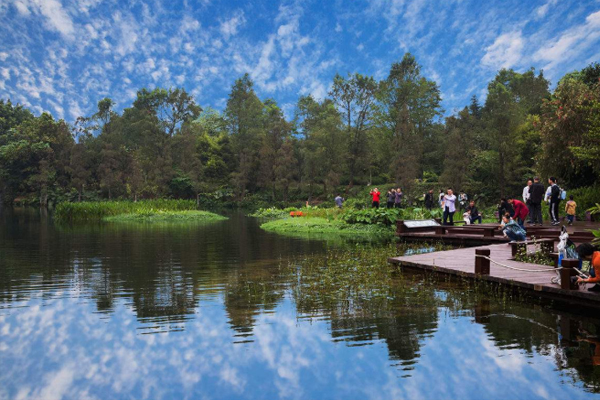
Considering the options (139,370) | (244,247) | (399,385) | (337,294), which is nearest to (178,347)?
(139,370)

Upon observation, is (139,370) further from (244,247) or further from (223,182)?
(223,182)

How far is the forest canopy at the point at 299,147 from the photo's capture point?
38562 millimetres

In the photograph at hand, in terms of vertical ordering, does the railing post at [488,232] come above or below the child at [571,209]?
below

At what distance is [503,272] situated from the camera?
10.2 meters

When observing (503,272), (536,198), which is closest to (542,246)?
(503,272)

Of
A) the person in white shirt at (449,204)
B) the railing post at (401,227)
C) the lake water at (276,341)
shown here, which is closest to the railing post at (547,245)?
the lake water at (276,341)

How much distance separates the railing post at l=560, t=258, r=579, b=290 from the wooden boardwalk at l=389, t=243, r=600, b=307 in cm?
9

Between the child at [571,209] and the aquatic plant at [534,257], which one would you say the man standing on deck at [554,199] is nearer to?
the child at [571,209]

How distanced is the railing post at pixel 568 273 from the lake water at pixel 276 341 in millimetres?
447

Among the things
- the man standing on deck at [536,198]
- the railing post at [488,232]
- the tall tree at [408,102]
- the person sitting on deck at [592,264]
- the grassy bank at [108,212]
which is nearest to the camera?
the person sitting on deck at [592,264]

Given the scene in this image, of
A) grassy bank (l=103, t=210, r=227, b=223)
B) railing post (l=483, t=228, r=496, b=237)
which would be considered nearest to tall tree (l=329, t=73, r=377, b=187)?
grassy bank (l=103, t=210, r=227, b=223)

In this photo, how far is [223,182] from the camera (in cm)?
6091

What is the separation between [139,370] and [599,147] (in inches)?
793

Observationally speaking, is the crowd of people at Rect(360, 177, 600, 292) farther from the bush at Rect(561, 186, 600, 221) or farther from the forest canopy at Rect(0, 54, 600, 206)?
the forest canopy at Rect(0, 54, 600, 206)
